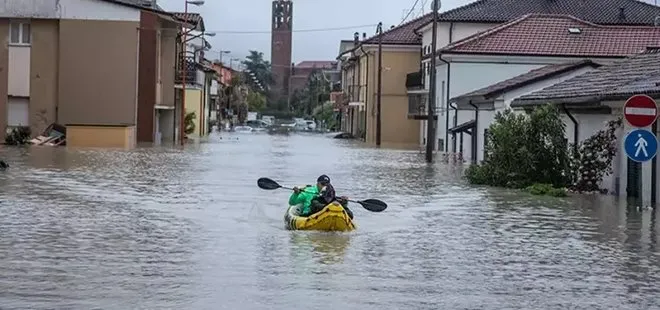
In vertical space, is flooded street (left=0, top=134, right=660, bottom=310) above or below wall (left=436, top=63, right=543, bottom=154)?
below

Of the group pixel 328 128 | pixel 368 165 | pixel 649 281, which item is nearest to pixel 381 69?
pixel 368 165

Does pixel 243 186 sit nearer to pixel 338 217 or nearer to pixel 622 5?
pixel 338 217

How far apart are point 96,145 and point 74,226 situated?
114 feet

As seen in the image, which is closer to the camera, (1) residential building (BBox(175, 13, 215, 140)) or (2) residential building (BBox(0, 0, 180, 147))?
(2) residential building (BBox(0, 0, 180, 147))

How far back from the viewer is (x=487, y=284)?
12617 millimetres

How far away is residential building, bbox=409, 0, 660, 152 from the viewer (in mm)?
64938

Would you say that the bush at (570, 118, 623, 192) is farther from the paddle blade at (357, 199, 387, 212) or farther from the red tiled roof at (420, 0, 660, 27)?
the red tiled roof at (420, 0, 660, 27)

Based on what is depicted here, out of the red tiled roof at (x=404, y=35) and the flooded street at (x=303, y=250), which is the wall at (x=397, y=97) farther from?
the flooded street at (x=303, y=250)

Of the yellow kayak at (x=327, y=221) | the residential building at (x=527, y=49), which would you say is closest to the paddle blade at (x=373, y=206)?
the yellow kayak at (x=327, y=221)

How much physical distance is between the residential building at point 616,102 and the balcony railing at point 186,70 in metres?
36.1

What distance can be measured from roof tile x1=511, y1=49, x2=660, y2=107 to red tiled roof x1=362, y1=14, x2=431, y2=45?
1768 inches

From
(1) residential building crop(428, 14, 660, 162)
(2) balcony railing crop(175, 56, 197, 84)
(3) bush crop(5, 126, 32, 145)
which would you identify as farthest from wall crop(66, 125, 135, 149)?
(1) residential building crop(428, 14, 660, 162)

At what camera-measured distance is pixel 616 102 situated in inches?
1014

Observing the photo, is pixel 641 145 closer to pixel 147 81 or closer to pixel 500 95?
pixel 500 95
